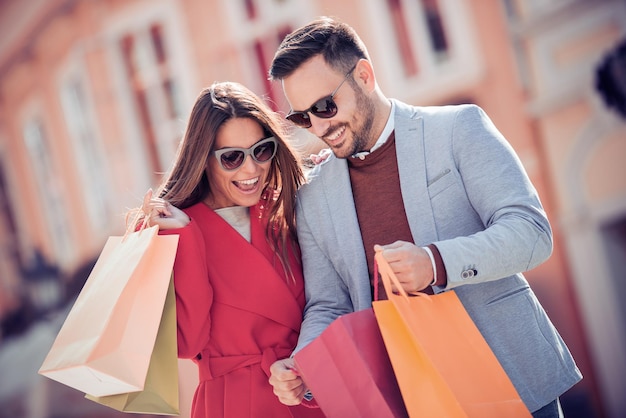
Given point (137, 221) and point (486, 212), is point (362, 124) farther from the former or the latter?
point (137, 221)

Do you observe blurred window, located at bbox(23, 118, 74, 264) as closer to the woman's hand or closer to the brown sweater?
the woman's hand

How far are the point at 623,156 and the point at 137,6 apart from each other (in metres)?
6.12

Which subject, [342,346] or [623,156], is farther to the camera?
[623,156]

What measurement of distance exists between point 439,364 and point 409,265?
0.28m

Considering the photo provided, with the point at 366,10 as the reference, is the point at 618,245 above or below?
below

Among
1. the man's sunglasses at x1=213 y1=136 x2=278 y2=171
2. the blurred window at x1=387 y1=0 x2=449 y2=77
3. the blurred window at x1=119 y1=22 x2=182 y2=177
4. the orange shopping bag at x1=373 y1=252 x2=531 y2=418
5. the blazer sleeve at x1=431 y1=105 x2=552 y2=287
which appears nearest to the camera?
the orange shopping bag at x1=373 y1=252 x2=531 y2=418

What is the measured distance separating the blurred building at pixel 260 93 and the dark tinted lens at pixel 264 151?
354 centimetres

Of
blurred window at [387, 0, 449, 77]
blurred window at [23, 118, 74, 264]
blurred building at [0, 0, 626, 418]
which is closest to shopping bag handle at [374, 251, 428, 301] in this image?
blurred building at [0, 0, 626, 418]

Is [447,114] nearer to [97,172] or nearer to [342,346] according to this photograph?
[342,346]

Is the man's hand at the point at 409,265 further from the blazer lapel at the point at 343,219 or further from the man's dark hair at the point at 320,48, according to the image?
the man's dark hair at the point at 320,48

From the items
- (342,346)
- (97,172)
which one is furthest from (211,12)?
(342,346)

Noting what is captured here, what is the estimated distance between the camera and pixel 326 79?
259cm

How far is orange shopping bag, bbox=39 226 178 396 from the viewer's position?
7.43 feet

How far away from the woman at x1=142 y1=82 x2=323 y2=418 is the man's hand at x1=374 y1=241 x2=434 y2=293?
0.75 m
